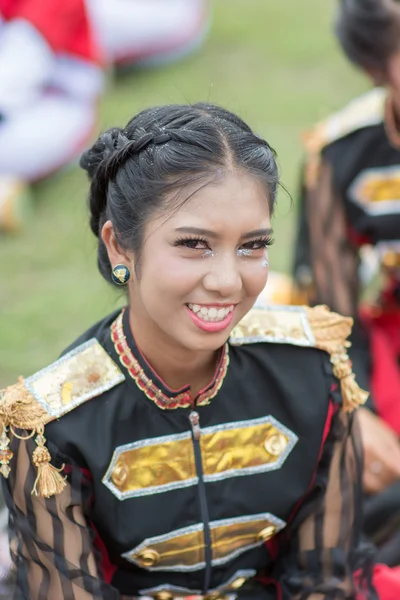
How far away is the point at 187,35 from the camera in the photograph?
697 centimetres

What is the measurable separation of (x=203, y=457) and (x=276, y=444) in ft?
0.51

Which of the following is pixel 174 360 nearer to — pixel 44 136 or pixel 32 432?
pixel 32 432

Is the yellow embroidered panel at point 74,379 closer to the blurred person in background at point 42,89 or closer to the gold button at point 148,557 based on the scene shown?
the gold button at point 148,557

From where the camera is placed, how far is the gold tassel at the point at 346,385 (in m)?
1.94

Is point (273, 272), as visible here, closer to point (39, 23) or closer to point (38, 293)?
point (38, 293)

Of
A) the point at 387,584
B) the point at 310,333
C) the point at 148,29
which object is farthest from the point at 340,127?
the point at 148,29

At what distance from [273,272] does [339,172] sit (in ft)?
4.42

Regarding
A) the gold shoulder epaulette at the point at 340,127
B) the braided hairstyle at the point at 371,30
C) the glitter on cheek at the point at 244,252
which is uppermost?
the braided hairstyle at the point at 371,30

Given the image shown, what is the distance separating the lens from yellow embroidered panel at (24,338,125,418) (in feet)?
5.85

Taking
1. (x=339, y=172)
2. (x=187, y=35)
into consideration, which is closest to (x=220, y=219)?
(x=339, y=172)

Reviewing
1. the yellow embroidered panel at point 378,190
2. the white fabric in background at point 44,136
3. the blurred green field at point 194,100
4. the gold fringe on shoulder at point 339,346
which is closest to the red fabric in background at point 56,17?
the white fabric in background at point 44,136

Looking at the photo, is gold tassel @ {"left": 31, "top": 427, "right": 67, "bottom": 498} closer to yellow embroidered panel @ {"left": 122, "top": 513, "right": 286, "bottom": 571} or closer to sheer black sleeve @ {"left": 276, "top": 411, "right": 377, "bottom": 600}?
yellow embroidered panel @ {"left": 122, "top": 513, "right": 286, "bottom": 571}

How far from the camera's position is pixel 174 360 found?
1847mm

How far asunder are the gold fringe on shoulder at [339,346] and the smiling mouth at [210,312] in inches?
13.8
